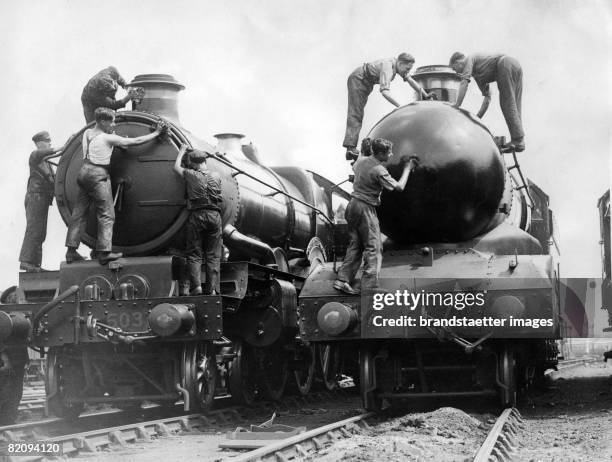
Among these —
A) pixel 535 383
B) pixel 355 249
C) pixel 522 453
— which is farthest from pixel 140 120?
pixel 535 383

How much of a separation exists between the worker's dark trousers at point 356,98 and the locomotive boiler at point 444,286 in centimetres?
75

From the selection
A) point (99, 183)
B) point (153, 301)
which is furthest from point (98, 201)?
point (153, 301)

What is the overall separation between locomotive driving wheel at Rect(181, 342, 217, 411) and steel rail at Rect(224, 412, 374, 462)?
5.60 feet

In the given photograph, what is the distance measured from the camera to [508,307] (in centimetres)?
773

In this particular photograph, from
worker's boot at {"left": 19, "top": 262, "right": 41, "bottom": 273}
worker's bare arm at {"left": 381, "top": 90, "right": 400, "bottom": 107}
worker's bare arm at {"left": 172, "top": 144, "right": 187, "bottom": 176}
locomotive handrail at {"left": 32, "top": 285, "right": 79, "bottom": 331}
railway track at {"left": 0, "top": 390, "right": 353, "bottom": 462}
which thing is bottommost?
railway track at {"left": 0, "top": 390, "right": 353, "bottom": 462}

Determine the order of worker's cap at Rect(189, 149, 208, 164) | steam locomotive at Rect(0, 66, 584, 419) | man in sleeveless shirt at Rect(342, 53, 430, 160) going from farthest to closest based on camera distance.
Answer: man in sleeveless shirt at Rect(342, 53, 430, 160)
worker's cap at Rect(189, 149, 208, 164)
steam locomotive at Rect(0, 66, 584, 419)

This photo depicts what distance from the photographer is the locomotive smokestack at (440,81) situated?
994 cm

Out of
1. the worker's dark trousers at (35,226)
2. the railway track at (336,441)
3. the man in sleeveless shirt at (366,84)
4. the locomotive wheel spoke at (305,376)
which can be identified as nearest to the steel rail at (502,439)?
the railway track at (336,441)

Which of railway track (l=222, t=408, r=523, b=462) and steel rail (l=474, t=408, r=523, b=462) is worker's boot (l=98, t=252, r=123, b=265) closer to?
railway track (l=222, t=408, r=523, b=462)

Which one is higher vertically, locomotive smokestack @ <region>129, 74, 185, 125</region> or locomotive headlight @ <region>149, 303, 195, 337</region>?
locomotive smokestack @ <region>129, 74, 185, 125</region>

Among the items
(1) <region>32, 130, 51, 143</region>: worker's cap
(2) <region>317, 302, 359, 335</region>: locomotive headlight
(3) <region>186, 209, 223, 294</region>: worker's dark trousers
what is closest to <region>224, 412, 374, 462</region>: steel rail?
(2) <region>317, 302, 359, 335</region>: locomotive headlight

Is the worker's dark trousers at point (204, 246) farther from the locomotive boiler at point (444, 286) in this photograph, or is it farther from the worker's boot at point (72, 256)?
the worker's boot at point (72, 256)

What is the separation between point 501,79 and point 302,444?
4.72 m

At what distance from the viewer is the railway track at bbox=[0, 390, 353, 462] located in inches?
268
